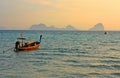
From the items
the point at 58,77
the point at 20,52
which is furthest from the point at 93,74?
the point at 20,52

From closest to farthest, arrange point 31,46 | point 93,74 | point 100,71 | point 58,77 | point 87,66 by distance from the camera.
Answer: point 58,77 → point 93,74 → point 100,71 → point 87,66 → point 31,46

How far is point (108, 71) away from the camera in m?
26.5

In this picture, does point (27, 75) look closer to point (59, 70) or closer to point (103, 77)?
point (59, 70)

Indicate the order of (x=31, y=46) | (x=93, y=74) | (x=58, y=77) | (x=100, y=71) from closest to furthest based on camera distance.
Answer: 1. (x=58, y=77)
2. (x=93, y=74)
3. (x=100, y=71)
4. (x=31, y=46)

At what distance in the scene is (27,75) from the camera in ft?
77.8

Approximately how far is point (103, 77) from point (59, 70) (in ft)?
16.5

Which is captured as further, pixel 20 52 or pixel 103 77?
pixel 20 52

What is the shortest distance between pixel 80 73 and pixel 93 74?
4.00ft

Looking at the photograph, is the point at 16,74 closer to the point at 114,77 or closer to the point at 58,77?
the point at 58,77

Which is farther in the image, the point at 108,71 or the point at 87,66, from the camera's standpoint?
the point at 87,66

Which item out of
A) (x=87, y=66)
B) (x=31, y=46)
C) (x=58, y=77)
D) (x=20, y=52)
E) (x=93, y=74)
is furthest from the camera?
(x=31, y=46)

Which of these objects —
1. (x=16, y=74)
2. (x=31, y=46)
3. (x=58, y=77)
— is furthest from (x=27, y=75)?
(x=31, y=46)

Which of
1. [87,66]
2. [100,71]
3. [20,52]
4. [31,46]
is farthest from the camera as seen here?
[31,46]

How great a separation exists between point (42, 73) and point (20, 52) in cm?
2173
